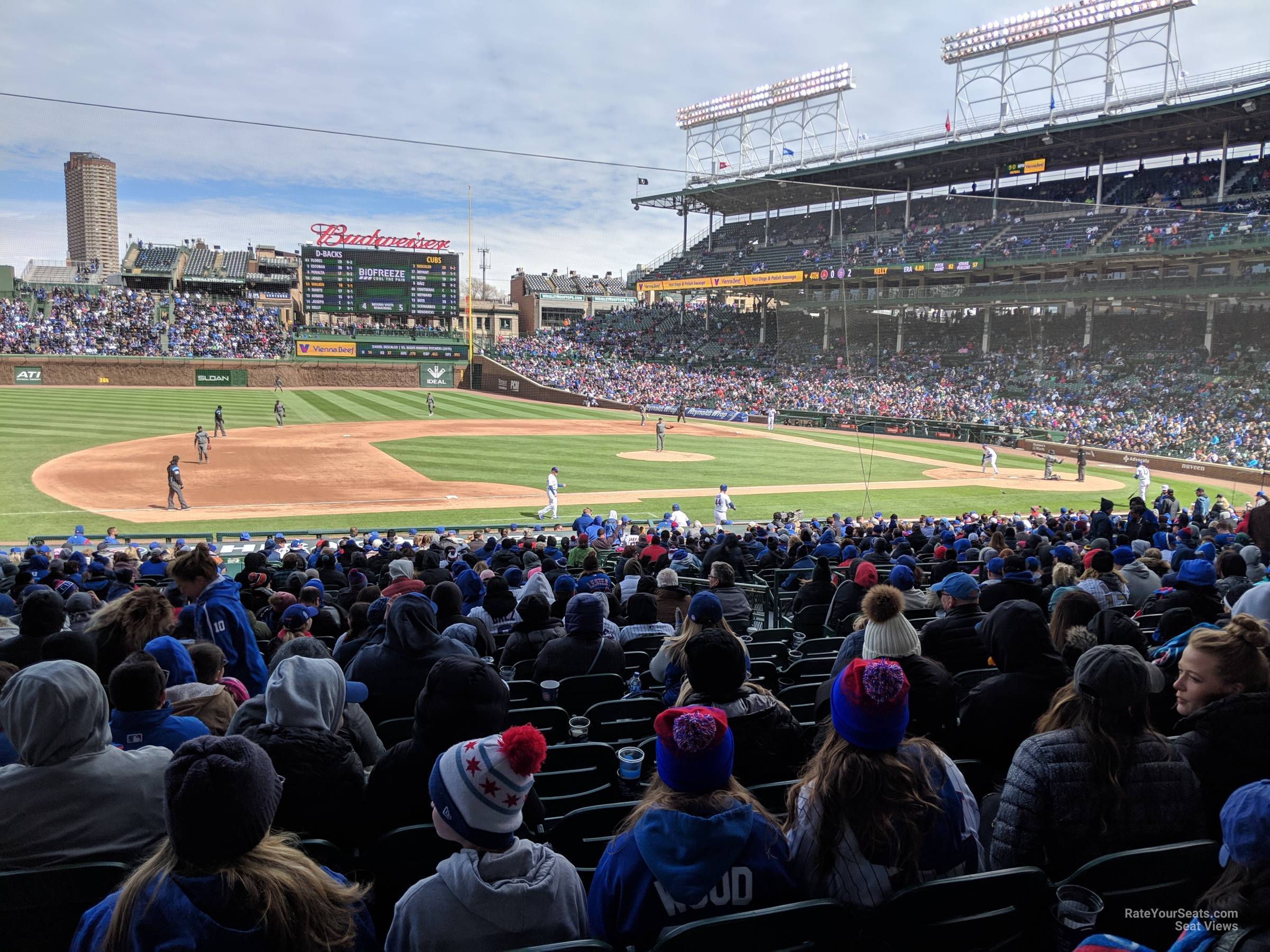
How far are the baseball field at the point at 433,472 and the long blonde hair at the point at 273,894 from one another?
19.0 m

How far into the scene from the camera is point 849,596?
27.7 ft

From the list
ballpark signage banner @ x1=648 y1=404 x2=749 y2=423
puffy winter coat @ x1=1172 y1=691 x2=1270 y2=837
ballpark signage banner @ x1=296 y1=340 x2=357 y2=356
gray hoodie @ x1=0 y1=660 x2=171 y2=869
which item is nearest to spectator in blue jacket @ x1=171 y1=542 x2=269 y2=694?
gray hoodie @ x1=0 y1=660 x2=171 y2=869

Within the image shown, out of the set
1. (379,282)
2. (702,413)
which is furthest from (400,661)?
(379,282)

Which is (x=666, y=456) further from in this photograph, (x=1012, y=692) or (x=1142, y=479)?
(x=1012, y=692)

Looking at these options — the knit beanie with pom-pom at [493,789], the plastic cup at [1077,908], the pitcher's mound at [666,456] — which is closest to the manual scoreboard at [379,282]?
the pitcher's mound at [666,456]

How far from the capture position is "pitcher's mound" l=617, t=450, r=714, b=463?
33969 millimetres

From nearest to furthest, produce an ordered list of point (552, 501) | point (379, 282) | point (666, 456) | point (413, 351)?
point (552, 501)
point (666, 456)
point (379, 282)
point (413, 351)

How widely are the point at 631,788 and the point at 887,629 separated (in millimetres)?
1689

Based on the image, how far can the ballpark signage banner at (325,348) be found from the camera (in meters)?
64.0

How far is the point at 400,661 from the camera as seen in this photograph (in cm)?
554

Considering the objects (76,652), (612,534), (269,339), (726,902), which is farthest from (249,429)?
(726,902)

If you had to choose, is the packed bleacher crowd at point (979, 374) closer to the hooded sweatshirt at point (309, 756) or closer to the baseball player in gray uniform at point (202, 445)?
the baseball player in gray uniform at point (202, 445)

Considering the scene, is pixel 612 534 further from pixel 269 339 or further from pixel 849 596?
pixel 269 339

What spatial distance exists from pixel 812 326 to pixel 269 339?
4490 centimetres
